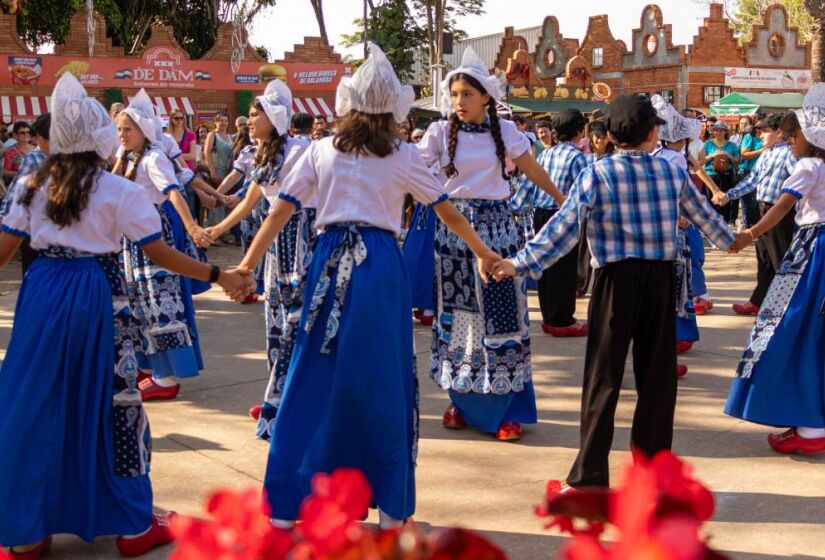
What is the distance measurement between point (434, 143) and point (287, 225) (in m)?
1.10

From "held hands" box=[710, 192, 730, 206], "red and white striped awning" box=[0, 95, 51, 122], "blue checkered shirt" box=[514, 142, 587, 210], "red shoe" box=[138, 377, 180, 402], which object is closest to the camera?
"red shoe" box=[138, 377, 180, 402]

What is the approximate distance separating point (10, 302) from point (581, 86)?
34.8 m

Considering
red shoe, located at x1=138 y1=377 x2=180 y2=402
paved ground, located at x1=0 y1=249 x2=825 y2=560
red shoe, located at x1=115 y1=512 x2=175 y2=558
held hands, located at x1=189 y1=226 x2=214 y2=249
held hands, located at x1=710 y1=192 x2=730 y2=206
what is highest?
held hands, located at x1=189 y1=226 x2=214 y2=249

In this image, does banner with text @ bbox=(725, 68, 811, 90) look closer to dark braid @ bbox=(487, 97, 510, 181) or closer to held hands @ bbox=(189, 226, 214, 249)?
dark braid @ bbox=(487, 97, 510, 181)

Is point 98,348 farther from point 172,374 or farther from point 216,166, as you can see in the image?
point 216,166

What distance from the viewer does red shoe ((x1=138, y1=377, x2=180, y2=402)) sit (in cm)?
655

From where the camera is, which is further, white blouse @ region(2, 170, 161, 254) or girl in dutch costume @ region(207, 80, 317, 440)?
girl in dutch costume @ region(207, 80, 317, 440)

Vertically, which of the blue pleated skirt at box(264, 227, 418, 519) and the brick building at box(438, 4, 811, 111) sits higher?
the brick building at box(438, 4, 811, 111)

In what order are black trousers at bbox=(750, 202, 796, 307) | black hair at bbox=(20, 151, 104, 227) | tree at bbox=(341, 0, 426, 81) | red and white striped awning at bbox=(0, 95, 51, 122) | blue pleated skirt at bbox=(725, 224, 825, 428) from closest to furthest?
black hair at bbox=(20, 151, 104, 227) → blue pleated skirt at bbox=(725, 224, 825, 428) → black trousers at bbox=(750, 202, 796, 307) → red and white striped awning at bbox=(0, 95, 51, 122) → tree at bbox=(341, 0, 426, 81)

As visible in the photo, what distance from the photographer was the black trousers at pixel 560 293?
8.69m

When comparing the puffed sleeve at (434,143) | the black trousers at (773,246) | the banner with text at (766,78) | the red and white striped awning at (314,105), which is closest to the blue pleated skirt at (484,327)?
the puffed sleeve at (434,143)

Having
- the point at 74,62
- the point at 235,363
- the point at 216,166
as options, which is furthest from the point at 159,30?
the point at 235,363

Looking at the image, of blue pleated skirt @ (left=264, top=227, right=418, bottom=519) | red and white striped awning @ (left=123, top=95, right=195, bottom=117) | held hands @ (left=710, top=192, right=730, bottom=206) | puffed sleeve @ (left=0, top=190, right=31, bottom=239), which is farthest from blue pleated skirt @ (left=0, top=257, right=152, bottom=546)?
red and white striped awning @ (left=123, top=95, right=195, bottom=117)

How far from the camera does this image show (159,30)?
27438 mm
